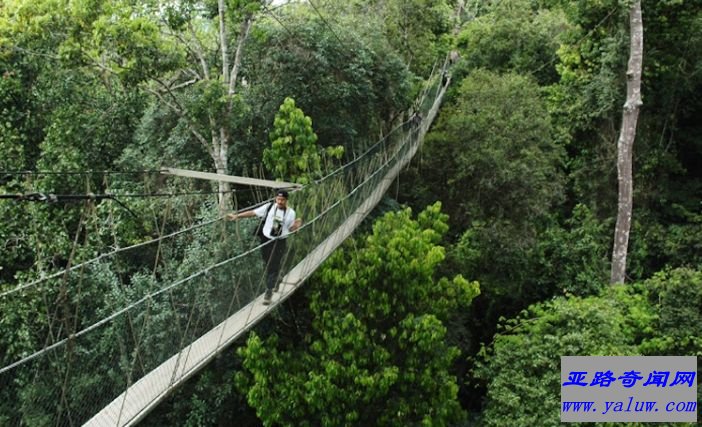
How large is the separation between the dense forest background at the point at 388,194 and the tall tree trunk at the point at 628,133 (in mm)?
315

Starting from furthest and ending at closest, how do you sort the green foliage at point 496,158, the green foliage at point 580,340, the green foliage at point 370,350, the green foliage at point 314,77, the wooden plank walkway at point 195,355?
the green foliage at point 496,158, the green foliage at point 314,77, the green foliage at point 580,340, the green foliage at point 370,350, the wooden plank walkway at point 195,355

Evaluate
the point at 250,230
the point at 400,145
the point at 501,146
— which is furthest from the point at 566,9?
the point at 250,230

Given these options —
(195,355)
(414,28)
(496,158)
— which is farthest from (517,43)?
(195,355)

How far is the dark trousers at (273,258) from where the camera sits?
3.96 meters

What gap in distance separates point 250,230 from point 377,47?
367 centimetres

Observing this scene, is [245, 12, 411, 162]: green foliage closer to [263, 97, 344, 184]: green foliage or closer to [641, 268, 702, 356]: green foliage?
[263, 97, 344, 184]: green foliage

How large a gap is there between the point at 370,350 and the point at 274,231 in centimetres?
147

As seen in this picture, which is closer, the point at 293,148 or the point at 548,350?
the point at 548,350

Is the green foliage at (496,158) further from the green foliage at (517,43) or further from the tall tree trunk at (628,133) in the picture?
the green foliage at (517,43)

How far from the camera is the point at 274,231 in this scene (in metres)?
3.95

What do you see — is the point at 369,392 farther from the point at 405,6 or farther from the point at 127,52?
the point at 405,6

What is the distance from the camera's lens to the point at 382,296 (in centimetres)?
499

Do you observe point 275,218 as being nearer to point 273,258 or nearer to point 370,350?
point 273,258

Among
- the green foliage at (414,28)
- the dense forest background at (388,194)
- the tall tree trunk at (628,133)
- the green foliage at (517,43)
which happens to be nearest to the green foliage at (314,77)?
the dense forest background at (388,194)
